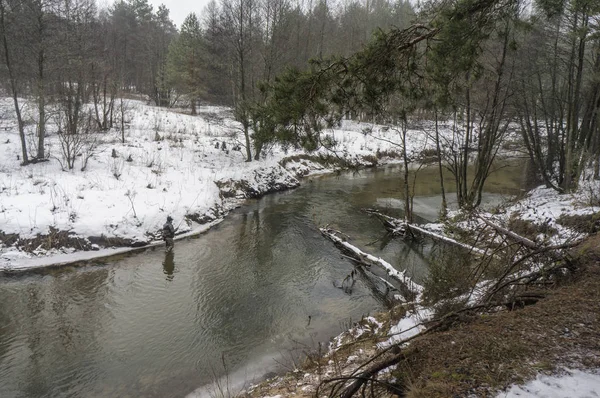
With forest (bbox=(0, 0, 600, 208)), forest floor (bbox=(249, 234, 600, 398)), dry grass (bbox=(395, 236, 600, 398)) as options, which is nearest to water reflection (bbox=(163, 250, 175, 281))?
forest (bbox=(0, 0, 600, 208))

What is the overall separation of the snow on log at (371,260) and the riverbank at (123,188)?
2441 mm

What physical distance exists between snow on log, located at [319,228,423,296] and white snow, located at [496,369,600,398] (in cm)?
504

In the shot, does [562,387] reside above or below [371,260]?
above

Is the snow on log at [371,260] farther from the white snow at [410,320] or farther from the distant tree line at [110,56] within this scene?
the distant tree line at [110,56]

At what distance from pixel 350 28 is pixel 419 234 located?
33078 mm

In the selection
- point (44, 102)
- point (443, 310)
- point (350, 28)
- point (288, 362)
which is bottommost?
point (288, 362)

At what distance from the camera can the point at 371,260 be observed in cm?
964

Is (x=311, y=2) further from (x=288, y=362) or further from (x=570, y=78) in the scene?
(x=288, y=362)

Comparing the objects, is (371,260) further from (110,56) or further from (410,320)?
(110,56)

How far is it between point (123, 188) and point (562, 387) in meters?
13.8

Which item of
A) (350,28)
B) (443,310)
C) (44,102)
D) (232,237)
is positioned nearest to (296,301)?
(443,310)

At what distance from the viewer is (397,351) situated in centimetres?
322

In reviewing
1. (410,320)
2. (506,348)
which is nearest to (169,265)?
(410,320)

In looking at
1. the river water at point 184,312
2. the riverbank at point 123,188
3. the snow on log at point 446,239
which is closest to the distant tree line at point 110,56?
the riverbank at point 123,188
